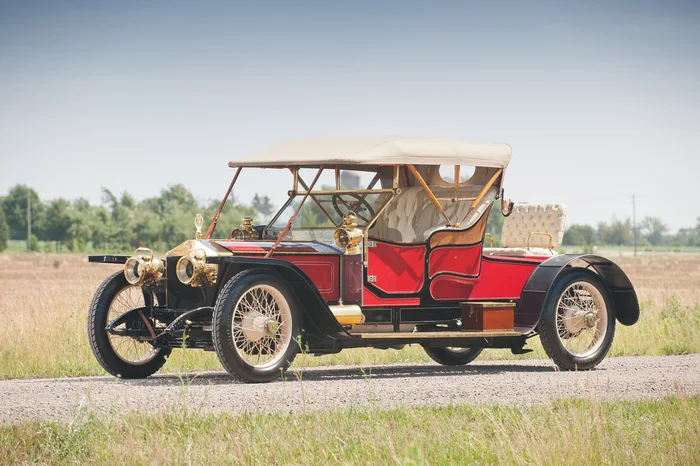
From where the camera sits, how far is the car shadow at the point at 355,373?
13.1 meters

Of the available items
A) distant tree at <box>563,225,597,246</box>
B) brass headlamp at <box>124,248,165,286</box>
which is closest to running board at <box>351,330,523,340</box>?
brass headlamp at <box>124,248,165,286</box>

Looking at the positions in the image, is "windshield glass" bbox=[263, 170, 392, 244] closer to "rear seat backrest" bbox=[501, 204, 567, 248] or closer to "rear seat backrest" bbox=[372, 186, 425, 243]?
"rear seat backrest" bbox=[372, 186, 425, 243]

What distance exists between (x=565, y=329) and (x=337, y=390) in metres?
4.42

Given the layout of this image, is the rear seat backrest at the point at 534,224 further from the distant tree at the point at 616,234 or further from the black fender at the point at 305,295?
the distant tree at the point at 616,234

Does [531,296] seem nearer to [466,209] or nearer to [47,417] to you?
[466,209]

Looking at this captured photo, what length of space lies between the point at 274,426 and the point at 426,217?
5.60 meters

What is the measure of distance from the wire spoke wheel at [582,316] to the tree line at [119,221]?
66422 mm

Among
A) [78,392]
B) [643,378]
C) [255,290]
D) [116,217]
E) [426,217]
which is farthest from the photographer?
[116,217]

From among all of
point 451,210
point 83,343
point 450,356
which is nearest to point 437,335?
point 451,210

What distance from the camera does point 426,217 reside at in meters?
14.8

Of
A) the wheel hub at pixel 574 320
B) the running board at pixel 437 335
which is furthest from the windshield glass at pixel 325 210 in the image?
the wheel hub at pixel 574 320

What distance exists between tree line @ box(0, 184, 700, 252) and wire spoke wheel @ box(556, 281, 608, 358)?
6642 cm

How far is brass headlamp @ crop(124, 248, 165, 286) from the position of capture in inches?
518

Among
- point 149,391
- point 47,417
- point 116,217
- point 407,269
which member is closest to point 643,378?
point 407,269
